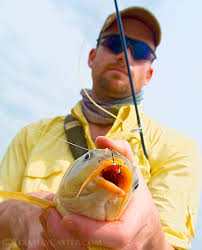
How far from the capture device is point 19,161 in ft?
6.90

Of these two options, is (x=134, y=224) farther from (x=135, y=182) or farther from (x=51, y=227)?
(x=51, y=227)

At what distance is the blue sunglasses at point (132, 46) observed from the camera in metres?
2.48

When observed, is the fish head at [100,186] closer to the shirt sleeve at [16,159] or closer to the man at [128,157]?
the man at [128,157]

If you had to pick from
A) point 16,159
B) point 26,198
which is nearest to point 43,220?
point 26,198

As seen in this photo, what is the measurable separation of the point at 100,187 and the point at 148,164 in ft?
3.41

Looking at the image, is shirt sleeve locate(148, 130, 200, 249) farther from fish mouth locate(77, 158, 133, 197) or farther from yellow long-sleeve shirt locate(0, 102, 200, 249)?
fish mouth locate(77, 158, 133, 197)

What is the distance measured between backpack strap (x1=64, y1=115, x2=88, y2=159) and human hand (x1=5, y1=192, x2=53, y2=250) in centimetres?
49

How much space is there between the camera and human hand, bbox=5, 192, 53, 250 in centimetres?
123

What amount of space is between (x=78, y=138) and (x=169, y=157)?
2.54ft

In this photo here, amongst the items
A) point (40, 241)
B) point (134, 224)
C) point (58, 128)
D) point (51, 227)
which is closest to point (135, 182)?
point (134, 224)

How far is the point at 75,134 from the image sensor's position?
2059 millimetres

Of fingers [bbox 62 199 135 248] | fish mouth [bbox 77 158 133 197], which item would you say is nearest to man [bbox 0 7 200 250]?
fingers [bbox 62 199 135 248]

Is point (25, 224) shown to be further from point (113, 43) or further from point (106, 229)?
point (113, 43)

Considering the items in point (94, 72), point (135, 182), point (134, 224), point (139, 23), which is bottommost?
point (134, 224)
